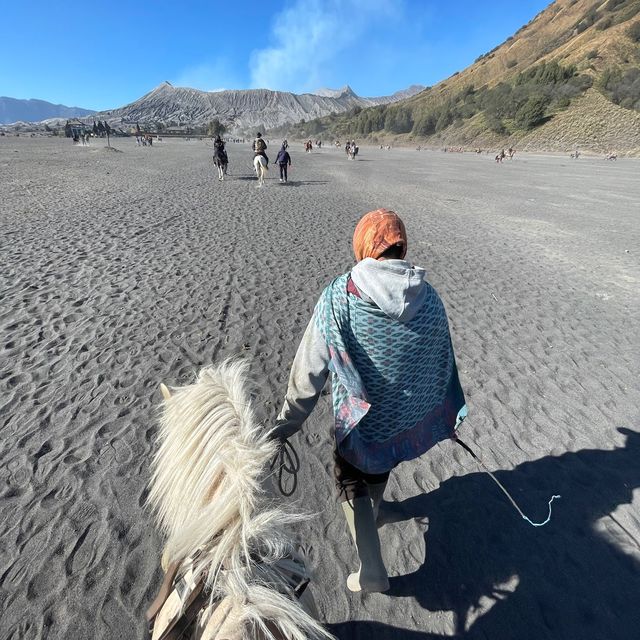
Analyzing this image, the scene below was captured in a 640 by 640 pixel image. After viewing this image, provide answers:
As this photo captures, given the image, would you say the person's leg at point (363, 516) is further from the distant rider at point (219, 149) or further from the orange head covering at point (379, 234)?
the distant rider at point (219, 149)

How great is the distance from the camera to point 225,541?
100cm

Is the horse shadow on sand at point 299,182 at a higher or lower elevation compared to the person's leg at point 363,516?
lower

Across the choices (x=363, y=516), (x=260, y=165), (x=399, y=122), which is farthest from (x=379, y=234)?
(x=399, y=122)

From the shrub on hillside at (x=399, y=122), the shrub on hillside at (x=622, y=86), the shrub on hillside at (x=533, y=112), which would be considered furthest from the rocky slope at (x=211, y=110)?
the shrub on hillside at (x=622, y=86)

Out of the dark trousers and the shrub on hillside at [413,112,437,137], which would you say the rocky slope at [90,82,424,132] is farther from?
the dark trousers

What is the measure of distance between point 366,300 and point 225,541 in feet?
3.21

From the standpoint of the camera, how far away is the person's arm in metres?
1.55

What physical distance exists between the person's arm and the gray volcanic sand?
49cm

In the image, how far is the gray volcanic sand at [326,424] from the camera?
83.2 inches

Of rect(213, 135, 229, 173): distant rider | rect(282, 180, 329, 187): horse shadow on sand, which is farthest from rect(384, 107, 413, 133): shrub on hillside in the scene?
rect(213, 135, 229, 173): distant rider

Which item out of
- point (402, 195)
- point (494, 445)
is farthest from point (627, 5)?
point (494, 445)

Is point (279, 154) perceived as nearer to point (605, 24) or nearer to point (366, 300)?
point (366, 300)

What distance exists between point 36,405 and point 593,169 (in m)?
34.6

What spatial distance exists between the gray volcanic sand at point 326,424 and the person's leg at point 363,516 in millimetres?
261
